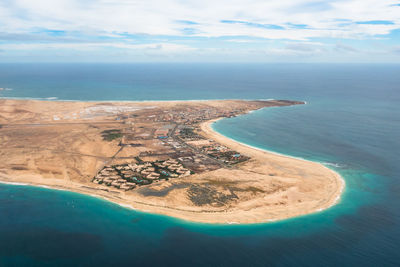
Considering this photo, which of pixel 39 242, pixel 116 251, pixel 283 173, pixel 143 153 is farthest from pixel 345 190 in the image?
pixel 39 242

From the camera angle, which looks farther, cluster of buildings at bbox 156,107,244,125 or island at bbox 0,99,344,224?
cluster of buildings at bbox 156,107,244,125

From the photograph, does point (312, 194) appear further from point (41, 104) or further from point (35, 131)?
point (41, 104)

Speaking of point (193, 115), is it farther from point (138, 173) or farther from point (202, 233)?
point (202, 233)

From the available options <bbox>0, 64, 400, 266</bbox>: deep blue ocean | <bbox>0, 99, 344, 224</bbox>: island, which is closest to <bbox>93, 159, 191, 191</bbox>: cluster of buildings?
<bbox>0, 99, 344, 224</bbox>: island

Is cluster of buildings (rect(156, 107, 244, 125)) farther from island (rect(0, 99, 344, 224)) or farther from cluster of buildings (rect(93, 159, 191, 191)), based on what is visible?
cluster of buildings (rect(93, 159, 191, 191))

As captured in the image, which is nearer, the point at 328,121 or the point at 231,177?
the point at 231,177

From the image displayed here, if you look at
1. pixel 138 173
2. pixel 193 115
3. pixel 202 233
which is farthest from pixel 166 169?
pixel 193 115
